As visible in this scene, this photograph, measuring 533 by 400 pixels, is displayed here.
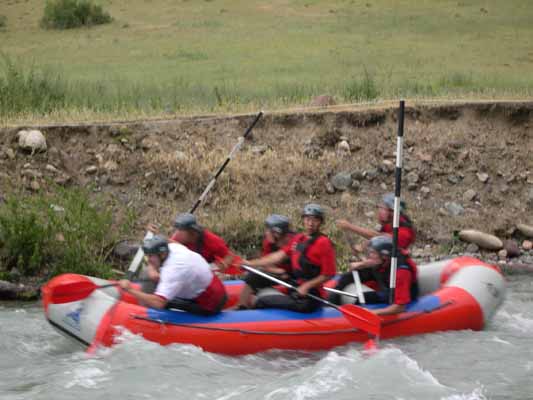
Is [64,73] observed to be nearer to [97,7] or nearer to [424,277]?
[97,7]

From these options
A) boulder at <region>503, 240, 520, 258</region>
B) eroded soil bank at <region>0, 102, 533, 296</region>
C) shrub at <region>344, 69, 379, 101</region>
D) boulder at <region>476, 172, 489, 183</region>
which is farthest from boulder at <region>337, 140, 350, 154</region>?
boulder at <region>503, 240, 520, 258</region>

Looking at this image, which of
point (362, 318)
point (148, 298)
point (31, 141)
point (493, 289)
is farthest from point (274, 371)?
point (31, 141)

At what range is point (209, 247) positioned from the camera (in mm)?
9781

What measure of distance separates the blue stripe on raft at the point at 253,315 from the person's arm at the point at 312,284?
0.74 ft

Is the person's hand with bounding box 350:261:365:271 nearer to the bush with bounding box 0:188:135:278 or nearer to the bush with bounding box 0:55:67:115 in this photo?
the bush with bounding box 0:188:135:278

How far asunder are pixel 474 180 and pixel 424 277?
4.65 m

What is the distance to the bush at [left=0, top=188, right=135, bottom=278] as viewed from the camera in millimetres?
11664

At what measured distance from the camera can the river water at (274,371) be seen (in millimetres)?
8320

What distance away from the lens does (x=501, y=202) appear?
14.5 m

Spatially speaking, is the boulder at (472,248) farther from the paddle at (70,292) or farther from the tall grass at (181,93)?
the paddle at (70,292)

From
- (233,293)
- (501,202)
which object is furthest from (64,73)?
(233,293)

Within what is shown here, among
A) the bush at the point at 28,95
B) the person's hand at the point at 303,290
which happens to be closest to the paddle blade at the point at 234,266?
the person's hand at the point at 303,290

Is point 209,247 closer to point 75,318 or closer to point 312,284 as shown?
point 312,284

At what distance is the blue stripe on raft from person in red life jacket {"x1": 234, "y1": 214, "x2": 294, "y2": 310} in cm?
46
